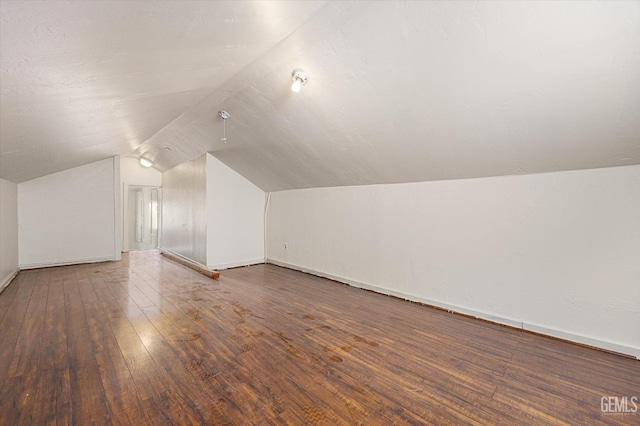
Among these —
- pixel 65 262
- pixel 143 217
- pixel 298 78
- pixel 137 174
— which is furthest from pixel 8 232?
pixel 298 78

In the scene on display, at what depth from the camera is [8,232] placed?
441 centimetres

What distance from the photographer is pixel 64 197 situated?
5504 millimetres

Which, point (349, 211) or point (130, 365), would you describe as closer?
point (130, 365)

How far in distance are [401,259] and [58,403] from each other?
10.8 feet

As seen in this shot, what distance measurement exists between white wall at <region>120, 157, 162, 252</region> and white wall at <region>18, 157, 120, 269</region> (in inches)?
42.8

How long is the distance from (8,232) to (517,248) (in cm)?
707

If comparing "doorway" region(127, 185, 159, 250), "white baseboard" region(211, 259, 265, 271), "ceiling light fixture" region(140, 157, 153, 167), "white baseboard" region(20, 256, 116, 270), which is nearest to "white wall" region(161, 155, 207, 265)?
"white baseboard" region(211, 259, 265, 271)

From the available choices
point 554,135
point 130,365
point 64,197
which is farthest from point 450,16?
point 64,197

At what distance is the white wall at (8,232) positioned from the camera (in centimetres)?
409

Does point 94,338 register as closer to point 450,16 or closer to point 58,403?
point 58,403

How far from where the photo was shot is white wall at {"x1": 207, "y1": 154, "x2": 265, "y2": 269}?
5090 mm

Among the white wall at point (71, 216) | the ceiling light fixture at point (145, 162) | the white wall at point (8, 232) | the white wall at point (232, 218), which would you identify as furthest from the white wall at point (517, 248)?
the ceiling light fixture at point (145, 162)

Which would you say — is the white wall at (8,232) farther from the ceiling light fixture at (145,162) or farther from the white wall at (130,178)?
the ceiling light fixture at (145,162)

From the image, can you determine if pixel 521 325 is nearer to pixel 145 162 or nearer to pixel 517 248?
pixel 517 248
